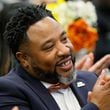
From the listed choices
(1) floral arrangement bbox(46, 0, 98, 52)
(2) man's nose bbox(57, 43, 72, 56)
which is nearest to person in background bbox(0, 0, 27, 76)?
(2) man's nose bbox(57, 43, 72, 56)

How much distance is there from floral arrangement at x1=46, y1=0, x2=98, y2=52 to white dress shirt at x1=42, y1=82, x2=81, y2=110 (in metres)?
1.47

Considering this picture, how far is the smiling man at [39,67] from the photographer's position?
2.69 m

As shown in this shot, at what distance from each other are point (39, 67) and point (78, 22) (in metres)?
1.66

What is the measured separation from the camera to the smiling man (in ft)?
8.82

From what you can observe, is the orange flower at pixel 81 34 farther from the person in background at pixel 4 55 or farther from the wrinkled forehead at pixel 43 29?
the wrinkled forehead at pixel 43 29

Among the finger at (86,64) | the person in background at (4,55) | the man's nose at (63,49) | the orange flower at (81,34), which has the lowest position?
the orange flower at (81,34)

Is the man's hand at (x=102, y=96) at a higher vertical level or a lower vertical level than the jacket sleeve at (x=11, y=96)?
lower

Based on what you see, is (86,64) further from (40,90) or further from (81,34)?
(40,90)

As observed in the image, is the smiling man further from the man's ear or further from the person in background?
the person in background

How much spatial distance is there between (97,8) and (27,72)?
3.25 metres

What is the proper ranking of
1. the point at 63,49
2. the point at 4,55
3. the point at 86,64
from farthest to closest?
1. the point at 86,64
2. the point at 4,55
3. the point at 63,49

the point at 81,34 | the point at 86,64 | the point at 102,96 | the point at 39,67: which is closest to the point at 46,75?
the point at 39,67

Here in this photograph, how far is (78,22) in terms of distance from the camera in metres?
4.34

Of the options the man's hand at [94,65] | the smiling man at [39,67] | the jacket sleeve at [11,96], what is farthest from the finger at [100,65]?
the jacket sleeve at [11,96]
